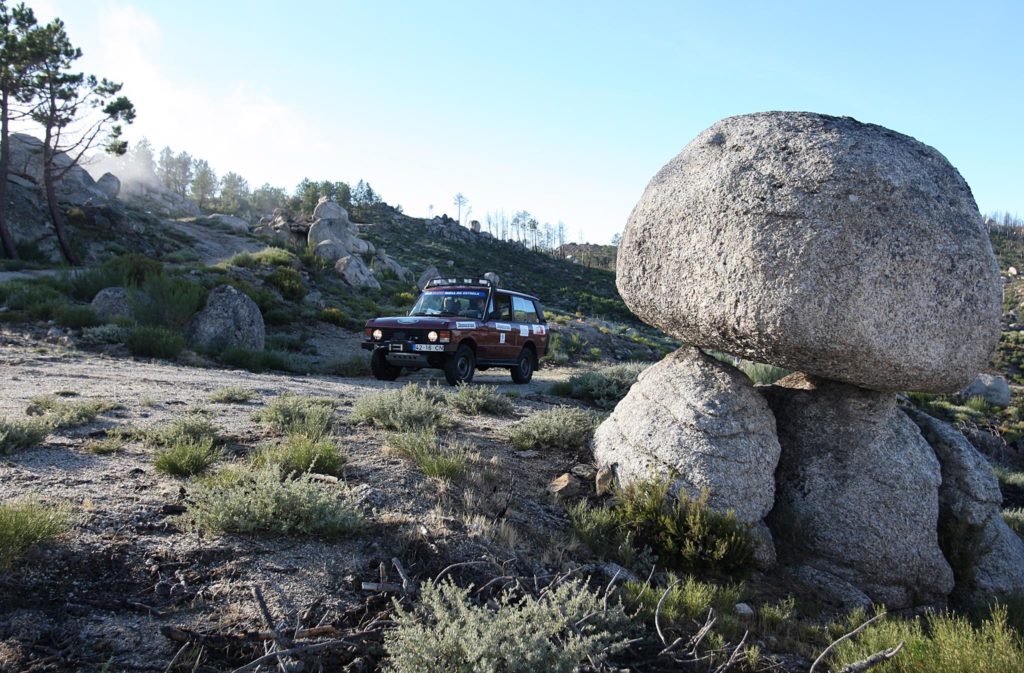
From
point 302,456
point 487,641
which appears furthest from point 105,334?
point 487,641

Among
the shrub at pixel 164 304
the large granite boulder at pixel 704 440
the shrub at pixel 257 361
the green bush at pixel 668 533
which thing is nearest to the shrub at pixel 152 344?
the shrub at pixel 257 361

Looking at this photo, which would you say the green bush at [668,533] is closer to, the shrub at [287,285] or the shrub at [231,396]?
the shrub at [231,396]

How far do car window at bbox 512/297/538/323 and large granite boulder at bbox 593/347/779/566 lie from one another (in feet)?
25.5

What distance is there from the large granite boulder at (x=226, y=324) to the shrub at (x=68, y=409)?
24.4 feet

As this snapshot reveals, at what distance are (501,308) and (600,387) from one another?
2897 millimetres

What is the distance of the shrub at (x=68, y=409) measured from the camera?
6547mm

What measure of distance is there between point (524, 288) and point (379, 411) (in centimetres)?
5076

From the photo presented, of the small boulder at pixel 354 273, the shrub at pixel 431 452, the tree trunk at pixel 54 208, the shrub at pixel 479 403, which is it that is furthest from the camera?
the small boulder at pixel 354 273

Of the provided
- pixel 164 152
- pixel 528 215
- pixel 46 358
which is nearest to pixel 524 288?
pixel 46 358

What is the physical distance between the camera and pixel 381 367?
1321cm

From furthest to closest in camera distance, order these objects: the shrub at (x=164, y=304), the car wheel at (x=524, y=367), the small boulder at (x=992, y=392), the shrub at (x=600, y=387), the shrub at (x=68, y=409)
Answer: the small boulder at (x=992, y=392), the shrub at (x=164, y=304), the car wheel at (x=524, y=367), the shrub at (x=600, y=387), the shrub at (x=68, y=409)

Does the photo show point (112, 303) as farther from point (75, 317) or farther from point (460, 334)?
point (460, 334)

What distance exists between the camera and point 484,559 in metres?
4.67

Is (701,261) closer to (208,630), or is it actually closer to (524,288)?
Answer: (208,630)
